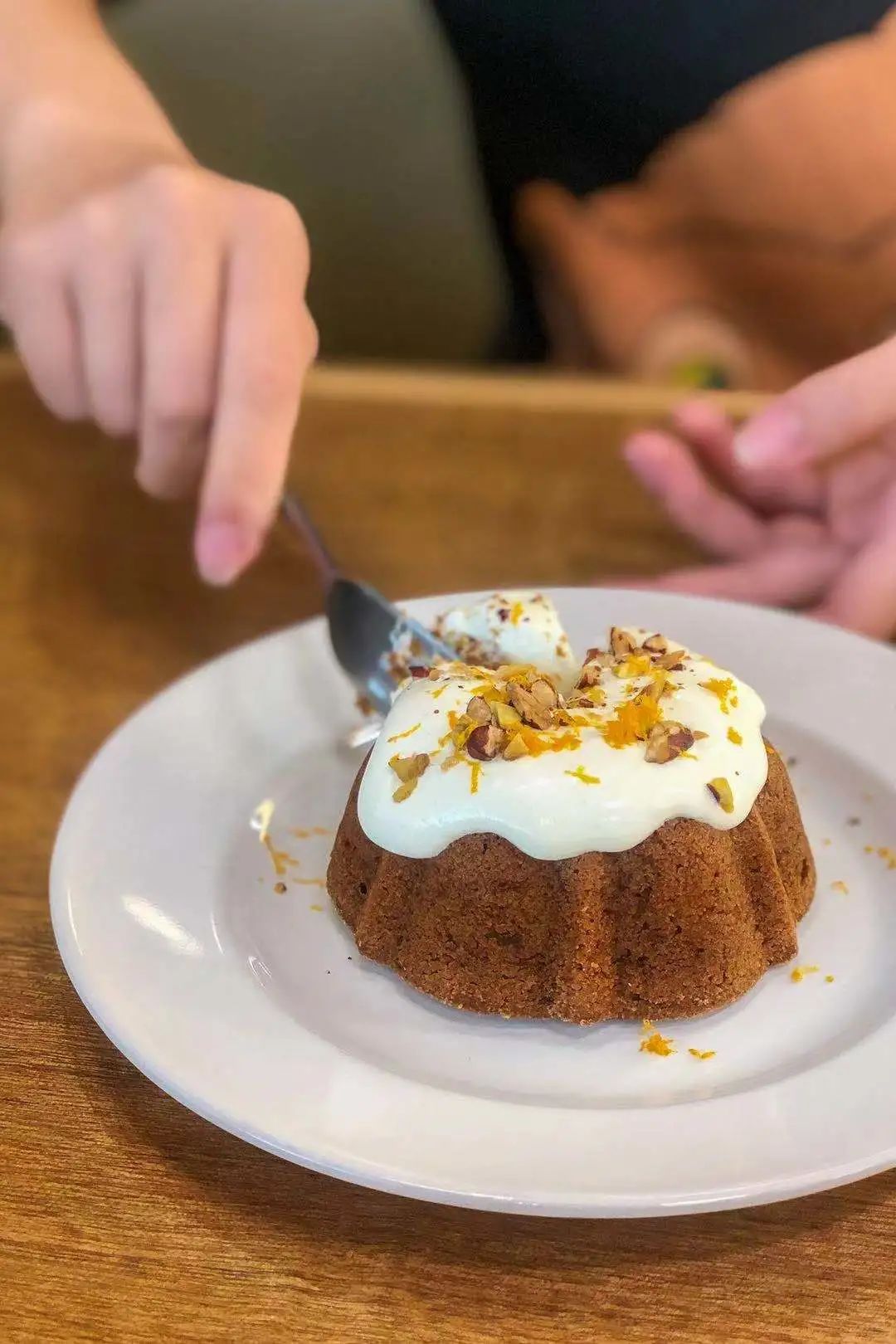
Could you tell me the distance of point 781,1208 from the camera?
0.72 meters

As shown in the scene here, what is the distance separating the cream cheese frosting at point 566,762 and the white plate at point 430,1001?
0.46 ft

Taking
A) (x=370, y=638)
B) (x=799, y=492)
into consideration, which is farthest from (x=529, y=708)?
(x=799, y=492)

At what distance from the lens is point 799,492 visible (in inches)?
60.5

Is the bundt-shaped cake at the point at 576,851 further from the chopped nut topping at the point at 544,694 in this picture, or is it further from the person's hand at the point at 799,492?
the person's hand at the point at 799,492

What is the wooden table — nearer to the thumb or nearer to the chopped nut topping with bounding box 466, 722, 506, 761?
the chopped nut topping with bounding box 466, 722, 506, 761

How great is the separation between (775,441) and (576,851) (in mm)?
480

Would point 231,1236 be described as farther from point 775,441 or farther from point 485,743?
point 775,441

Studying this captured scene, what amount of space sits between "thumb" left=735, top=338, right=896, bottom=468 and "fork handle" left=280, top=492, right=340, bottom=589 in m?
0.47

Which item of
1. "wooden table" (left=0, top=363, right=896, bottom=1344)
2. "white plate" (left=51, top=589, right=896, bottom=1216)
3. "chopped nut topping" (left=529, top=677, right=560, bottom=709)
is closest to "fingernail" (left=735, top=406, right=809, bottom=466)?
"white plate" (left=51, top=589, right=896, bottom=1216)

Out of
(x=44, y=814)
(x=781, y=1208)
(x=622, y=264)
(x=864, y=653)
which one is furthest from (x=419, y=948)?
(x=622, y=264)

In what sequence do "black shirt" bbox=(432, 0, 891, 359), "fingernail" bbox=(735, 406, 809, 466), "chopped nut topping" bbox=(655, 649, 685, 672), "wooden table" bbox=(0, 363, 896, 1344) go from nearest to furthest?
"wooden table" bbox=(0, 363, 896, 1344) < "chopped nut topping" bbox=(655, 649, 685, 672) < "fingernail" bbox=(735, 406, 809, 466) < "black shirt" bbox=(432, 0, 891, 359)

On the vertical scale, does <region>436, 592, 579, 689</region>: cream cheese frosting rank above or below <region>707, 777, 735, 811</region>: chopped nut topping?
below

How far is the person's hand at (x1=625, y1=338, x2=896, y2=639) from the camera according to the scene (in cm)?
111

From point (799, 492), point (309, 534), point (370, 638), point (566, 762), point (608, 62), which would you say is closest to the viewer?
point (566, 762)
